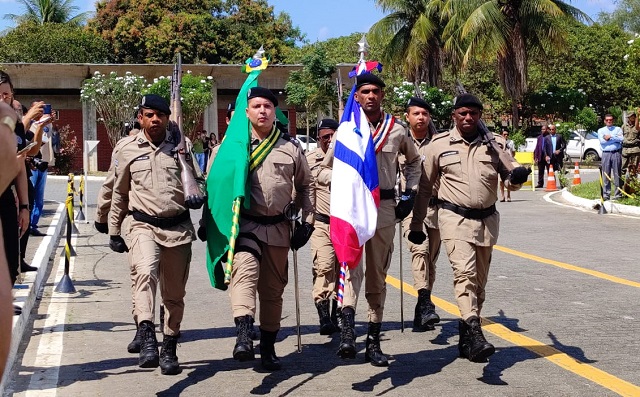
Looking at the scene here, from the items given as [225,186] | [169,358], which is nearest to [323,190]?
[225,186]

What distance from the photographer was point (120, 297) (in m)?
11.0

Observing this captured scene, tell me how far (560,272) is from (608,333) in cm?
375

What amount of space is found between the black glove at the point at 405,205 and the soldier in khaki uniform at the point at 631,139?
13.7 metres

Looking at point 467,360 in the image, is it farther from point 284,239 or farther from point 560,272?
point 560,272

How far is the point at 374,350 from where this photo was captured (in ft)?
24.1

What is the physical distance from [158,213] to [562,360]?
312 centimetres

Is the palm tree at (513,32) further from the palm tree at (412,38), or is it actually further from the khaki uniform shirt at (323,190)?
the khaki uniform shirt at (323,190)

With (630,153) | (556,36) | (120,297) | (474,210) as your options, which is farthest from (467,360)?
(556,36)

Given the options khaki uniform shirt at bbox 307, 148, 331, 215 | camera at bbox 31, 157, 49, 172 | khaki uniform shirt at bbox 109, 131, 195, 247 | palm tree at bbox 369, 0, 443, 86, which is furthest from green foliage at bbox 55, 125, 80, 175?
khaki uniform shirt at bbox 109, 131, 195, 247

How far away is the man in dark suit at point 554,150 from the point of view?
30000 mm

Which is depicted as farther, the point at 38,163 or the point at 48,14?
the point at 48,14

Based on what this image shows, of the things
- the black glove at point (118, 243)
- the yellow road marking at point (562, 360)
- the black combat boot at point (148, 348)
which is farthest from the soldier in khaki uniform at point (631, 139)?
the black combat boot at point (148, 348)

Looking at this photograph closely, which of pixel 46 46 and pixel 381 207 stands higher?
pixel 46 46

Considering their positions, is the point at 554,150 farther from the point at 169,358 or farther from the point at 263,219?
the point at 169,358
